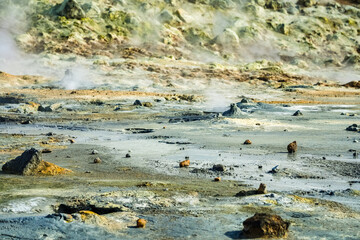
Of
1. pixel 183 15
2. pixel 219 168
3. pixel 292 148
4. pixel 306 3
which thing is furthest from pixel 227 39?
pixel 219 168

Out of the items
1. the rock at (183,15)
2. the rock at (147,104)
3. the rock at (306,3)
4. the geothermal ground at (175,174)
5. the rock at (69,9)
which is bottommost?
the geothermal ground at (175,174)

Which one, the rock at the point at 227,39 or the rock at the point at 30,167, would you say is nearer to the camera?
the rock at the point at 30,167

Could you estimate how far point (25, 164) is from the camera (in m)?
6.33

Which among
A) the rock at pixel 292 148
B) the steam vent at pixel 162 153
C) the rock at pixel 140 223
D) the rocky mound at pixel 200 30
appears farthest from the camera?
the rocky mound at pixel 200 30

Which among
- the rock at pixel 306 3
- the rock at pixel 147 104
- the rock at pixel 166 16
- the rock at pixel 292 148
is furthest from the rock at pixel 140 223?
the rock at pixel 306 3

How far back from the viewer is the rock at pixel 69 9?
39.8 meters

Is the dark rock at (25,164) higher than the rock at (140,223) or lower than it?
higher

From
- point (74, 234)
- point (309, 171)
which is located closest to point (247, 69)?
point (309, 171)

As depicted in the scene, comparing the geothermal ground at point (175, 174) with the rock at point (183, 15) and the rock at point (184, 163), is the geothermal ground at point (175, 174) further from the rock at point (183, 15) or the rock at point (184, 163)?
the rock at point (183, 15)

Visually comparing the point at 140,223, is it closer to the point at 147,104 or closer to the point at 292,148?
the point at 292,148

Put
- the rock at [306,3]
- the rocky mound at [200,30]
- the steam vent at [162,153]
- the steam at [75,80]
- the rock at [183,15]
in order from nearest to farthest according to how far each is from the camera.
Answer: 1. the steam vent at [162,153]
2. the steam at [75,80]
3. the rocky mound at [200,30]
4. the rock at [183,15]
5. the rock at [306,3]

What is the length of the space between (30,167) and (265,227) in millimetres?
3463

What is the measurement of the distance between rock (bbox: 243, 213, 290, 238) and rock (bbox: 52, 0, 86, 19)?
125 feet

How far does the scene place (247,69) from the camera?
3784 cm
